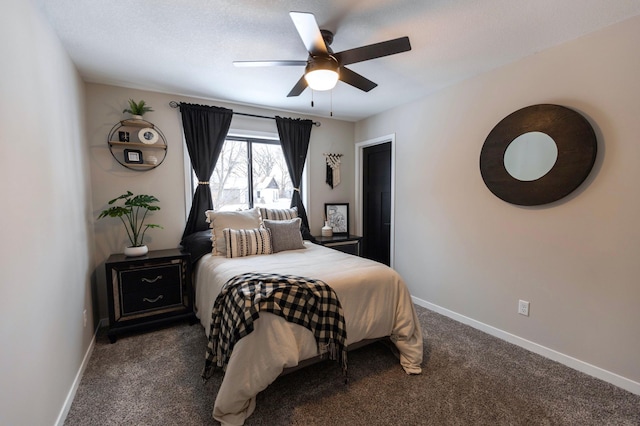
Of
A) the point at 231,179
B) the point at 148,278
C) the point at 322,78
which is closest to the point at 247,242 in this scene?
the point at 148,278

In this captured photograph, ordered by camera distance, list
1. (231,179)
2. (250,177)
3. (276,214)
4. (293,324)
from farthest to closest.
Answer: (250,177)
(231,179)
(276,214)
(293,324)

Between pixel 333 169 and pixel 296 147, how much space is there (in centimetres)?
70

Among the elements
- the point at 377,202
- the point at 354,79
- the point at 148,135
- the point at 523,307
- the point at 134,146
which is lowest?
the point at 523,307

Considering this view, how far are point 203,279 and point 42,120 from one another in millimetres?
1589

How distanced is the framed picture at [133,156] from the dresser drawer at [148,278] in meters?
1.15

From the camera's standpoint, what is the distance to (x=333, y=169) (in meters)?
4.29

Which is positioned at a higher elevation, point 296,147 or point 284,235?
point 296,147

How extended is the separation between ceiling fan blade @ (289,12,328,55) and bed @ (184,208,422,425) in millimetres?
1518

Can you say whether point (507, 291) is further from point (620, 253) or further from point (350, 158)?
point (350, 158)

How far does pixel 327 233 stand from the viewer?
407 cm

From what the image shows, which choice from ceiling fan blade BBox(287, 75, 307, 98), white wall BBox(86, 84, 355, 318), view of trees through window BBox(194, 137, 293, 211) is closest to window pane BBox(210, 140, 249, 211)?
view of trees through window BBox(194, 137, 293, 211)

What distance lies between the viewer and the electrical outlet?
2.43 meters

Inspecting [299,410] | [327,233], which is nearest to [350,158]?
[327,233]

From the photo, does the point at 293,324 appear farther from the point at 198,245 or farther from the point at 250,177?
the point at 250,177
